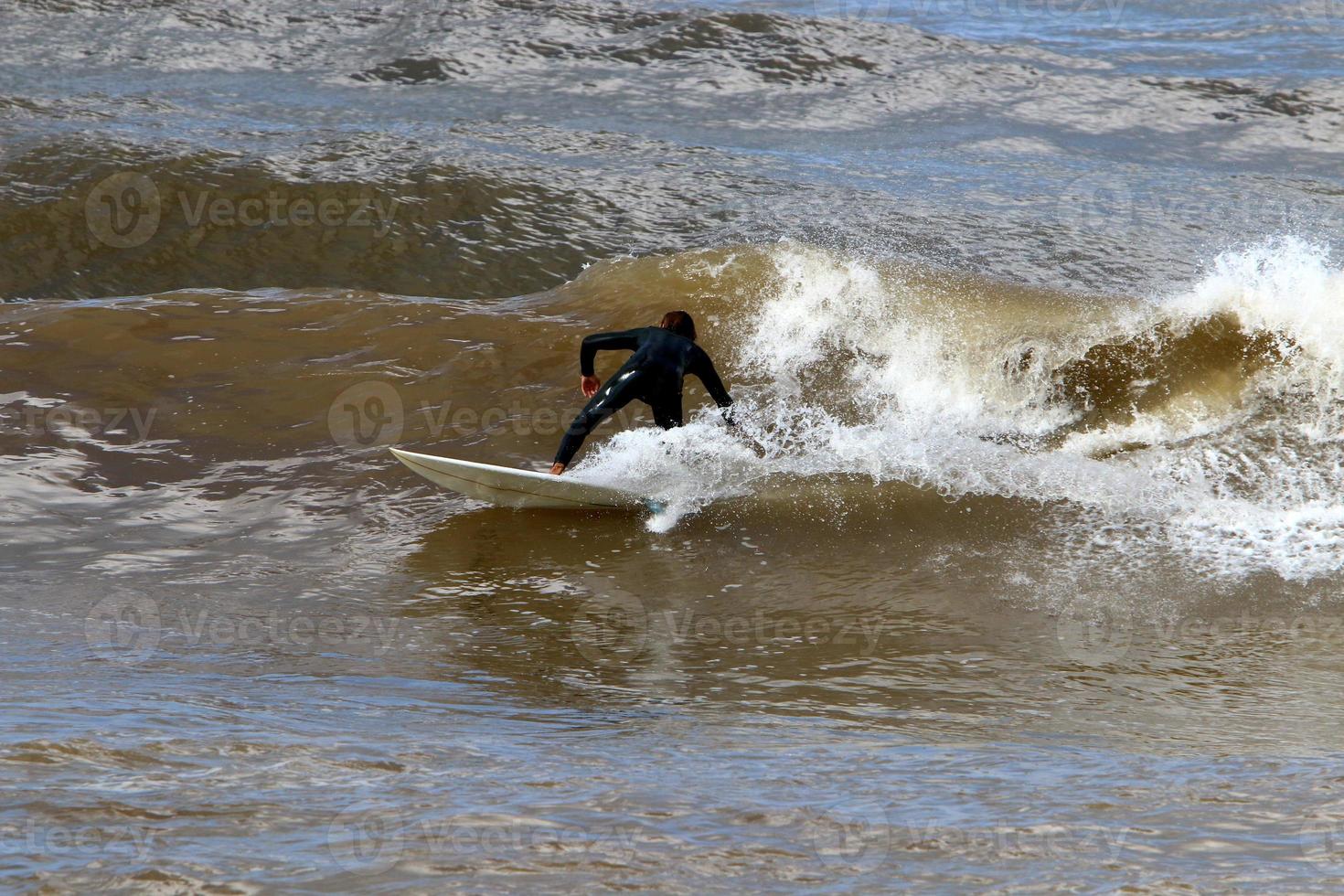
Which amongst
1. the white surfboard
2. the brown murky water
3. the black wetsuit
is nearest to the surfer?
the black wetsuit

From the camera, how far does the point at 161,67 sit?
1642 cm

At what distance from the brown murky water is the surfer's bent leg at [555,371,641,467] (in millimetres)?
361

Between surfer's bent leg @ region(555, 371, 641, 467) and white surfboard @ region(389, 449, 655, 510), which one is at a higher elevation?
surfer's bent leg @ region(555, 371, 641, 467)

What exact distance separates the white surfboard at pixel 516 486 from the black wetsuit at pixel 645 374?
270 mm

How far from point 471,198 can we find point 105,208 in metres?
3.50

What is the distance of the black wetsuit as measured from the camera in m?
7.80

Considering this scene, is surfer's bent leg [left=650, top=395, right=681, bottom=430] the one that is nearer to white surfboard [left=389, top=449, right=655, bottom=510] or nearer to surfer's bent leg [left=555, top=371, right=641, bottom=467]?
surfer's bent leg [left=555, top=371, right=641, bottom=467]

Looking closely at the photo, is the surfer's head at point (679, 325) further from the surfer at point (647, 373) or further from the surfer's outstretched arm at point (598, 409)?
the surfer's outstretched arm at point (598, 409)

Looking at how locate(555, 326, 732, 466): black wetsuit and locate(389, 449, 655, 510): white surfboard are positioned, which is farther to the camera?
locate(555, 326, 732, 466): black wetsuit

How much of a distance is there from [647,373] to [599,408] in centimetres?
36

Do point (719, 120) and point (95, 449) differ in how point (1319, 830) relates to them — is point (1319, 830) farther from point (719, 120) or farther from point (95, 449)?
point (719, 120)

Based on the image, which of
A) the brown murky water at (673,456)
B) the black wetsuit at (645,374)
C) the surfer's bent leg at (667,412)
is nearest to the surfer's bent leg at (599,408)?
the black wetsuit at (645,374)

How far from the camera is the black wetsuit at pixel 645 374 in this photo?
307 inches

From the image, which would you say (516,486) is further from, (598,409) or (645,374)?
(645,374)
